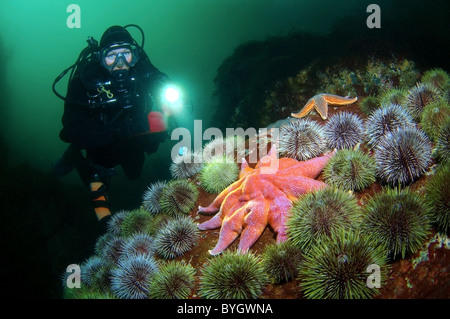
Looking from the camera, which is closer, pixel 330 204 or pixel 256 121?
pixel 330 204

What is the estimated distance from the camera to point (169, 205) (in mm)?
4559

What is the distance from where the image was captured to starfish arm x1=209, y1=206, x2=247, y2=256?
3.18 meters

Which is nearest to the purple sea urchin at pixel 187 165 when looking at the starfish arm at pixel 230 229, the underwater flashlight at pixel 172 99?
the underwater flashlight at pixel 172 99

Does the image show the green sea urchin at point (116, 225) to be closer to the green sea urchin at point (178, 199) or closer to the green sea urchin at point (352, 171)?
the green sea urchin at point (178, 199)

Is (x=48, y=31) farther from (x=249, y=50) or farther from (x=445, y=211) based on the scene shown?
(x=445, y=211)

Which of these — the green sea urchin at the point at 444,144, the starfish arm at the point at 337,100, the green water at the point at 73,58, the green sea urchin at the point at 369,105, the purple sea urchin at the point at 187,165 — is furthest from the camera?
the green water at the point at 73,58

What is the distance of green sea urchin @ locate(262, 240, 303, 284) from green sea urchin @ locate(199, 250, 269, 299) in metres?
0.10

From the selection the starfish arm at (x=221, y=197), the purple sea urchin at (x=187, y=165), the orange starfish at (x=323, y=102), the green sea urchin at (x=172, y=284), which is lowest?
the green sea urchin at (x=172, y=284)

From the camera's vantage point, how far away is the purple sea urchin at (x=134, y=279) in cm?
310

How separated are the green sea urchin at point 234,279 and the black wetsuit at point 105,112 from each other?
18.0ft

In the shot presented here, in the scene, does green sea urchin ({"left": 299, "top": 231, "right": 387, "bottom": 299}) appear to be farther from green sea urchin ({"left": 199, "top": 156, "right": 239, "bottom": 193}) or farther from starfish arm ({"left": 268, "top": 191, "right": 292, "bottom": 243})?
green sea urchin ({"left": 199, "top": 156, "right": 239, "bottom": 193})

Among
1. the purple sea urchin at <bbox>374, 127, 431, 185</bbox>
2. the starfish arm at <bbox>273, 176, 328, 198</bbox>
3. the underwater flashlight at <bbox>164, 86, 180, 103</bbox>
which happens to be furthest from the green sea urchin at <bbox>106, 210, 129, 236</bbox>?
the purple sea urchin at <bbox>374, 127, 431, 185</bbox>

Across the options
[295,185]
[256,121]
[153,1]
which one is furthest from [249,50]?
[153,1]

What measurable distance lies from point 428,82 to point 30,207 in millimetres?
15231
